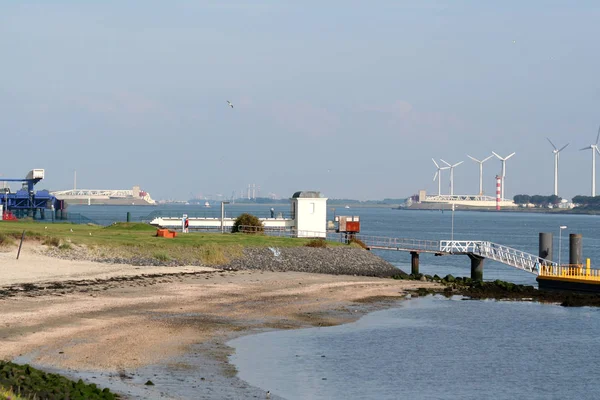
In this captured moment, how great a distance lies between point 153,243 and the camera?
5659cm

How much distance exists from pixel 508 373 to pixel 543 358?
3.76 metres

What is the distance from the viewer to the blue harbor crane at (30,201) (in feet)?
307

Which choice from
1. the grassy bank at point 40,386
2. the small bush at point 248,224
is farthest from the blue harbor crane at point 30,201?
the grassy bank at point 40,386

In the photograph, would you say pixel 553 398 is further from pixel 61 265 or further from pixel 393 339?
pixel 61 265

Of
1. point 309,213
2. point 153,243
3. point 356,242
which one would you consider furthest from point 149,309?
point 309,213

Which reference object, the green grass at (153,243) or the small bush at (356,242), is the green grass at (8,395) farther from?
the small bush at (356,242)

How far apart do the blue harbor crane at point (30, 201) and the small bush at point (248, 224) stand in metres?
25.9

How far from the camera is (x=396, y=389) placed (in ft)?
86.2

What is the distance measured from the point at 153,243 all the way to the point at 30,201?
1713 inches

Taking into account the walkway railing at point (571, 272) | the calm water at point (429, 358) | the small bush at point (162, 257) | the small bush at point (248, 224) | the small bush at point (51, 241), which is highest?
the small bush at point (248, 224)

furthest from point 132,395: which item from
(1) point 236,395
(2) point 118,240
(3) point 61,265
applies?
(2) point 118,240

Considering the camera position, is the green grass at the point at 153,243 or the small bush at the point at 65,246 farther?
the green grass at the point at 153,243

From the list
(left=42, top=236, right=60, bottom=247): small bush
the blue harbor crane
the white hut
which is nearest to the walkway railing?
the white hut

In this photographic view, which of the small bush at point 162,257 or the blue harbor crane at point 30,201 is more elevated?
the blue harbor crane at point 30,201
